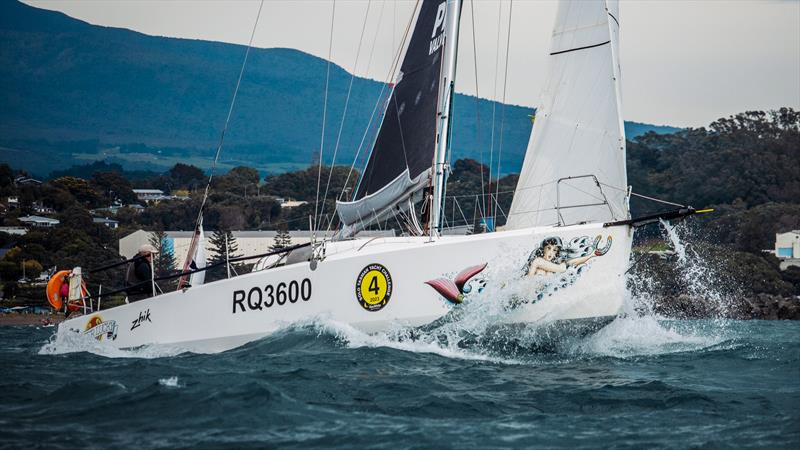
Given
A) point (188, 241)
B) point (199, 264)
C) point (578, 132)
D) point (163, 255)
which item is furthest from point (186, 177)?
point (578, 132)

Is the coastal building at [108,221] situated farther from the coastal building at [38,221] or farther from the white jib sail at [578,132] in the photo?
the white jib sail at [578,132]

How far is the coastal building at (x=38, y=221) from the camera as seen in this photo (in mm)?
63559

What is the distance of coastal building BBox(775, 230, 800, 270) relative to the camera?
58.1 metres

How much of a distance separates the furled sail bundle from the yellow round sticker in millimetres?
2035

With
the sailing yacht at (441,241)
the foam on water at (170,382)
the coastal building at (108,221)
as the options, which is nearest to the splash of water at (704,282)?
the sailing yacht at (441,241)

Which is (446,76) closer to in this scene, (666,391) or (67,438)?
(666,391)

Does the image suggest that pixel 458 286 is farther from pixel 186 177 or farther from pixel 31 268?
pixel 186 177

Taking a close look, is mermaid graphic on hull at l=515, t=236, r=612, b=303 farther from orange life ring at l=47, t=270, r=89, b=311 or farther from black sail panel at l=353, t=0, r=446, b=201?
orange life ring at l=47, t=270, r=89, b=311

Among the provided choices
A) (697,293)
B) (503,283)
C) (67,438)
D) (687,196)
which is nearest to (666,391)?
(503,283)

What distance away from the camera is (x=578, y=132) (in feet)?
46.7

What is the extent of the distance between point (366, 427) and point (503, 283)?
4349 mm

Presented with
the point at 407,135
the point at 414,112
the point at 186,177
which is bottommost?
the point at 407,135

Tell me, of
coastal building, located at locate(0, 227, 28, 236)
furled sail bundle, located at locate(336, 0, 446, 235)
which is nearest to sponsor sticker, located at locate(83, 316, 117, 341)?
furled sail bundle, located at locate(336, 0, 446, 235)

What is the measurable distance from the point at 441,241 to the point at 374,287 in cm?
97
